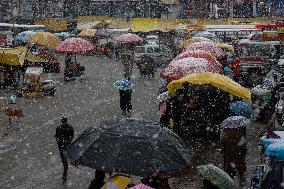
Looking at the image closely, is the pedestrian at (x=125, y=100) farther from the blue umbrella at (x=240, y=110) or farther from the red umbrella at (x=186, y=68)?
the blue umbrella at (x=240, y=110)

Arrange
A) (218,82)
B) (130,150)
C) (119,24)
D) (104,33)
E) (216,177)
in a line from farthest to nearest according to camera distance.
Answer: (119,24) < (104,33) < (218,82) < (130,150) < (216,177)

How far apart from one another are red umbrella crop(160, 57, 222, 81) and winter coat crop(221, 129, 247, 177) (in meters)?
5.01

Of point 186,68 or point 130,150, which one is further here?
point 186,68

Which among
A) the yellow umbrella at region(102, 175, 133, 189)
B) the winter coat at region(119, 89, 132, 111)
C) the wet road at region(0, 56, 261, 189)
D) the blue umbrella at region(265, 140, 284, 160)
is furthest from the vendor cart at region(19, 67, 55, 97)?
the blue umbrella at region(265, 140, 284, 160)

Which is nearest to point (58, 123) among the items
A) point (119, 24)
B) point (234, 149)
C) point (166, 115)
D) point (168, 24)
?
point (166, 115)

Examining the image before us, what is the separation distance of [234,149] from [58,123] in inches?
329

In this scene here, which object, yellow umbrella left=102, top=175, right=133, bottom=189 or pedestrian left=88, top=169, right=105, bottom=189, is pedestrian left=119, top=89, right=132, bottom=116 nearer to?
pedestrian left=88, top=169, right=105, bottom=189

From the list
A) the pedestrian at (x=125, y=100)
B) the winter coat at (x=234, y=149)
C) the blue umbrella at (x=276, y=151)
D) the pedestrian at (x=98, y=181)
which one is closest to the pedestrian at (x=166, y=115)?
the pedestrian at (x=125, y=100)

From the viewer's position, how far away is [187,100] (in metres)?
15.2

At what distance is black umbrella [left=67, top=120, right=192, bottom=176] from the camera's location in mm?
6875

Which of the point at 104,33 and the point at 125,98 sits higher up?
the point at 104,33

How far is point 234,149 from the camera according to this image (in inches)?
407

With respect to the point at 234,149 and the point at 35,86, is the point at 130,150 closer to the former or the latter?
the point at 234,149

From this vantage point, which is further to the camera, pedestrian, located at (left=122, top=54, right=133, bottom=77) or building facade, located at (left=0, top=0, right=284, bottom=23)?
building facade, located at (left=0, top=0, right=284, bottom=23)
